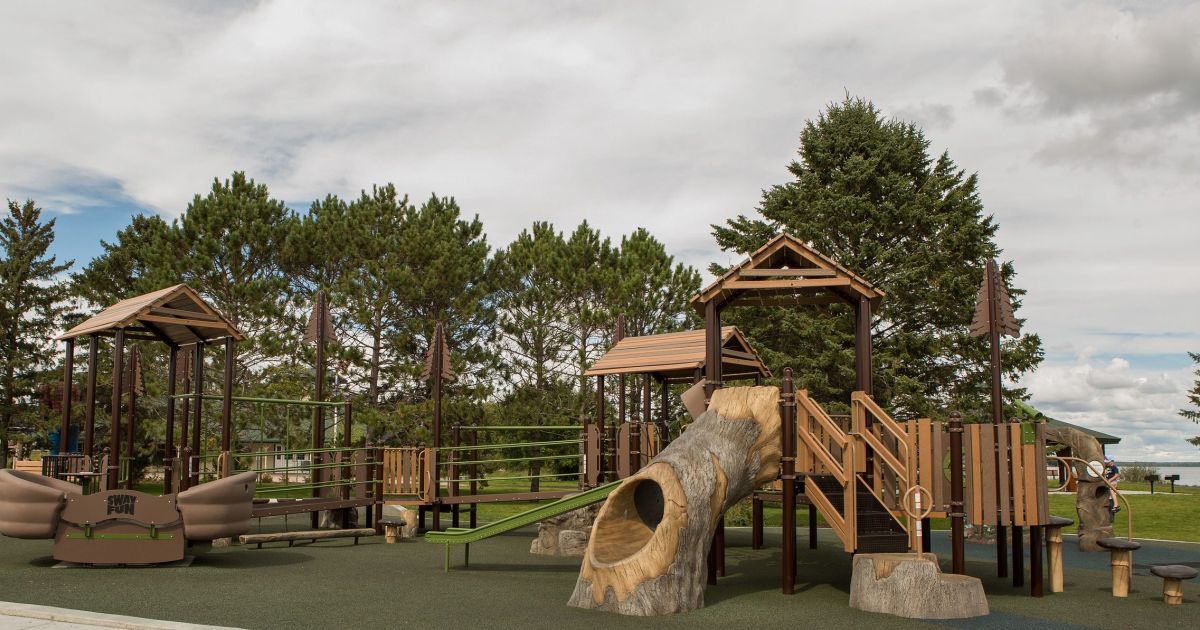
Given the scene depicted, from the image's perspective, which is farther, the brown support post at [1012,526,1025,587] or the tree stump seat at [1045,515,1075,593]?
the brown support post at [1012,526,1025,587]

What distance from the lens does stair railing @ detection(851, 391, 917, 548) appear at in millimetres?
10500

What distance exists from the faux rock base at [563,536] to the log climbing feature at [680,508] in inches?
188

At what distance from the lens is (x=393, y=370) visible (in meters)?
32.1

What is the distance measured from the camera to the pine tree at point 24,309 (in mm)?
35906

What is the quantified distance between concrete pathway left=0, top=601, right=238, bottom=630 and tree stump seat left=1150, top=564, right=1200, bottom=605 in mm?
9957

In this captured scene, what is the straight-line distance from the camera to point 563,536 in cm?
1579

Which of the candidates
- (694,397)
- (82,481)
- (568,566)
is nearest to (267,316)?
(82,481)

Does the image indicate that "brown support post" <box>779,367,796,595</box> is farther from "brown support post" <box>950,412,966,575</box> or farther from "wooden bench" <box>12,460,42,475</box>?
"wooden bench" <box>12,460,42,475</box>

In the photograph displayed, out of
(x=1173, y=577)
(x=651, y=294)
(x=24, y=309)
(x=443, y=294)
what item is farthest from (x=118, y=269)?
(x=1173, y=577)

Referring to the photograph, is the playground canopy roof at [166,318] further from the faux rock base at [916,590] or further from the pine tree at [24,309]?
the pine tree at [24,309]

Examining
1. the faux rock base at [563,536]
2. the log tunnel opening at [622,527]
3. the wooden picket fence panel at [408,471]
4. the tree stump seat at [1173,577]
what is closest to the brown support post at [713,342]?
the log tunnel opening at [622,527]

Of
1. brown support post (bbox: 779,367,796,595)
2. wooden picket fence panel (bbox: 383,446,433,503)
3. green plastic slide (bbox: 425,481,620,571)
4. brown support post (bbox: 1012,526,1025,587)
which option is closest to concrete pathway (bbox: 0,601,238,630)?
green plastic slide (bbox: 425,481,620,571)

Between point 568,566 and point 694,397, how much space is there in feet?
12.6

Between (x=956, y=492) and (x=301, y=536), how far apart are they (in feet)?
38.2
